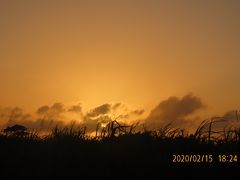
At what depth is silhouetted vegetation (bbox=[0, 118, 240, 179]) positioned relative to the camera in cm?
1000

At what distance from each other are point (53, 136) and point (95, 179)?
11.5 ft

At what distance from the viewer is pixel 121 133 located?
493 inches

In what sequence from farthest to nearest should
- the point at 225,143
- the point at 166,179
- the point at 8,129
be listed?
the point at 8,129 < the point at 225,143 < the point at 166,179

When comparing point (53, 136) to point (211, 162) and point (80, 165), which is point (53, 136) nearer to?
point (80, 165)

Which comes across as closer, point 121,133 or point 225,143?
point 225,143

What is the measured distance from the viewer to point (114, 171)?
10.1 meters

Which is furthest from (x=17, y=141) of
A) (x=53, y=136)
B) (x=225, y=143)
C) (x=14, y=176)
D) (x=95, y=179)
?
(x=225, y=143)

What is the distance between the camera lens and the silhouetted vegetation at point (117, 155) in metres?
10.0

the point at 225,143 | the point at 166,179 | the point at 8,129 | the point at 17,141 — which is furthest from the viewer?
the point at 8,129

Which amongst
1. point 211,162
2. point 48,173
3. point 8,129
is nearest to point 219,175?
point 211,162

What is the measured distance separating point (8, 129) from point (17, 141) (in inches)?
63.2

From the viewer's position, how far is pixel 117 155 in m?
10.6

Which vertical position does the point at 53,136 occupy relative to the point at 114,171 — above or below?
above

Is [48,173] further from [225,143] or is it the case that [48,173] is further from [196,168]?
[225,143]
